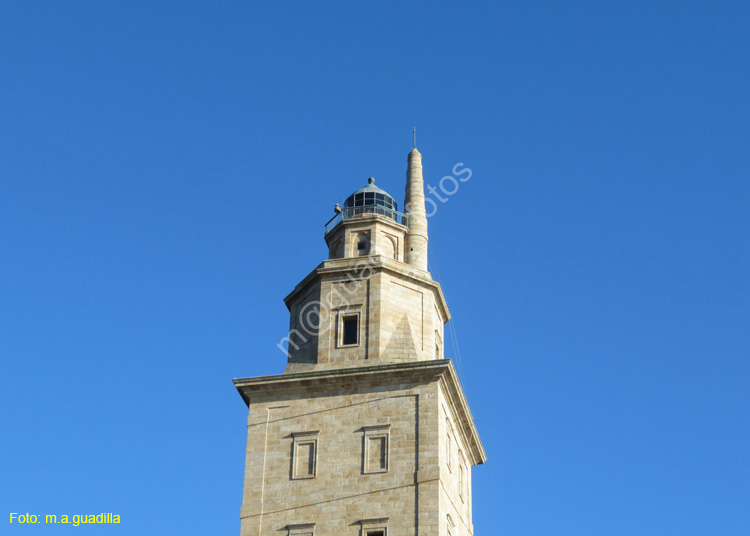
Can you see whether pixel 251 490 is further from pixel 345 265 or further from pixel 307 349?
pixel 345 265

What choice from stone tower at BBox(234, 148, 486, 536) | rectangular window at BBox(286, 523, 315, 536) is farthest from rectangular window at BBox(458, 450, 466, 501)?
rectangular window at BBox(286, 523, 315, 536)

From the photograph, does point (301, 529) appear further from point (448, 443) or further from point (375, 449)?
point (448, 443)

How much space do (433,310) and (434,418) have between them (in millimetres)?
6363

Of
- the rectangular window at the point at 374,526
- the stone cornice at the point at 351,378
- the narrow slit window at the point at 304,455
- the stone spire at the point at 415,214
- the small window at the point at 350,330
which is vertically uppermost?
the stone spire at the point at 415,214

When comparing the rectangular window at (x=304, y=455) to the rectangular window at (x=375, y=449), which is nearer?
the rectangular window at (x=375, y=449)

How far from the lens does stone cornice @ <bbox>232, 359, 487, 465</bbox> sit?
42781 mm

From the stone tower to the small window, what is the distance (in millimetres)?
41

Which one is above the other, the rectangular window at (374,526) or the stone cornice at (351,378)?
the stone cornice at (351,378)

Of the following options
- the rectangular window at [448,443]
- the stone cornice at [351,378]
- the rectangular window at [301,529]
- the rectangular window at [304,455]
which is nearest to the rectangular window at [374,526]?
the rectangular window at [301,529]

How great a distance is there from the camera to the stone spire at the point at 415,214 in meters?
49.2

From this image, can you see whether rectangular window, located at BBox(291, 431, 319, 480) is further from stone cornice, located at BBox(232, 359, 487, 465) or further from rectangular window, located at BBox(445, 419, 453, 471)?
rectangular window, located at BBox(445, 419, 453, 471)

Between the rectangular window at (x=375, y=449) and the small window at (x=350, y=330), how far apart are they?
4.09m

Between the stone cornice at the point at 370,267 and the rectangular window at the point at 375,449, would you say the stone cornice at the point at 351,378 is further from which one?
the stone cornice at the point at 370,267

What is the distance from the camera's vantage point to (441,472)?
41344mm
